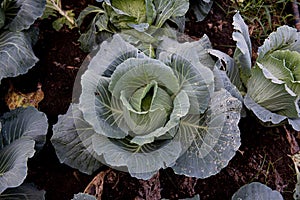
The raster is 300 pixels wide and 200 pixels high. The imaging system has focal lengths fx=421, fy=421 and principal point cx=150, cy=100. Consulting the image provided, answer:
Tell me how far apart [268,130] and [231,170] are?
38 centimetres

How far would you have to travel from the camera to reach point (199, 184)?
2432mm

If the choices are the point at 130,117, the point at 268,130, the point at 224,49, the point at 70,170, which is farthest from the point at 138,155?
the point at 224,49

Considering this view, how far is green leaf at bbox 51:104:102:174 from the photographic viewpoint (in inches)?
81.6

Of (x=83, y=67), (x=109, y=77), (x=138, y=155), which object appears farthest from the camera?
(x=83, y=67)

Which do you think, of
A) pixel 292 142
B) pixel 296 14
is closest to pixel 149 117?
pixel 292 142

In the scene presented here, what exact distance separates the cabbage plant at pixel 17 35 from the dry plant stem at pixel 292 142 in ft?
5.30

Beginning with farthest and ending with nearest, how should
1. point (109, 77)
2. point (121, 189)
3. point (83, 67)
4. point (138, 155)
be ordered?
Answer: point (83, 67) < point (121, 189) < point (109, 77) < point (138, 155)

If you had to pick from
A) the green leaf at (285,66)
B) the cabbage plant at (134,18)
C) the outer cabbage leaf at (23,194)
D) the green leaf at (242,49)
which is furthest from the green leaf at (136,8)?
the outer cabbage leaf at (23,194)

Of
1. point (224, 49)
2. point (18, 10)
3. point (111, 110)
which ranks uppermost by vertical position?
point (18, 10)

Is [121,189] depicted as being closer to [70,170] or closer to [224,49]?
[70,170]

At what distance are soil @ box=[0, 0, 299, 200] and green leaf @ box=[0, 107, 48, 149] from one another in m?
0.29

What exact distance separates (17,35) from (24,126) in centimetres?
59

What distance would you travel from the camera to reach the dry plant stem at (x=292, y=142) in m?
2.63

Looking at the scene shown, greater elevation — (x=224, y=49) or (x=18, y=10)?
(x=18, y=10)
